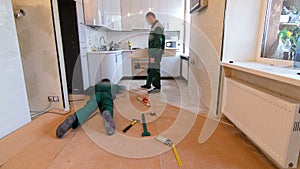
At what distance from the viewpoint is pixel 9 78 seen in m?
1.55

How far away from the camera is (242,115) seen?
58.7 inches

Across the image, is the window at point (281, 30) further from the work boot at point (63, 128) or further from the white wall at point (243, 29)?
the work boot at point (63, 128)

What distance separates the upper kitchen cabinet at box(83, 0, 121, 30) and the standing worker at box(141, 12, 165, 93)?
99cm

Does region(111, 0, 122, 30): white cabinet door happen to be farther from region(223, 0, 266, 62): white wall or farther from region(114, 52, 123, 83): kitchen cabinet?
region(223, 0, 266, 62): white wall

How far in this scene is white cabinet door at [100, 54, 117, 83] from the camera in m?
3.18

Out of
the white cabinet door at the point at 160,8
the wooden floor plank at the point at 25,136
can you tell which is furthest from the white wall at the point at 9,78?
the white cabinet door at the point at 160,8

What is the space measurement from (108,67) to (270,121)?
9.06 feet

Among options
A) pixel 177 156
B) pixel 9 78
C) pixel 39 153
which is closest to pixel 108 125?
pixel 39 153

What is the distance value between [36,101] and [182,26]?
12.5 ft

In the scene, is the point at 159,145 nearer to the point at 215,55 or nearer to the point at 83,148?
the point at 83,148

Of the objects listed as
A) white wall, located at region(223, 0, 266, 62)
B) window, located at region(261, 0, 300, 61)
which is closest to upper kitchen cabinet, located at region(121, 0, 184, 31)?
white wall, located at region(223, 0, 266, 62)

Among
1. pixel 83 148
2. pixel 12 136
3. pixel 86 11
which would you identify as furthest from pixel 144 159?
pixel 86 11

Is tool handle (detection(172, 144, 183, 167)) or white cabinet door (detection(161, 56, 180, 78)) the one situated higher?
white cabinet door (detection(161, 56, 180, 78))

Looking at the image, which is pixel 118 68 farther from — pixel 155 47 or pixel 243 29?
pixel 243 29
